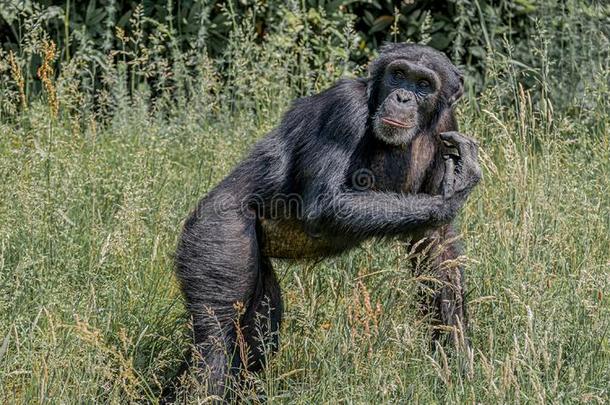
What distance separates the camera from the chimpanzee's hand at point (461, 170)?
15.0 ft

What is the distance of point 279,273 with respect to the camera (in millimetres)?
5445

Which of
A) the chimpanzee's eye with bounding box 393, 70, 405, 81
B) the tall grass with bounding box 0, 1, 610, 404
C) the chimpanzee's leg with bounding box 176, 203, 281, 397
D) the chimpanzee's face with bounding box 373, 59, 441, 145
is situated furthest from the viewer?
the chimpanzee's eye with bounding box 393, 70, 405, 81

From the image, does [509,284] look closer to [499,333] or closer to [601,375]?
[499,333]

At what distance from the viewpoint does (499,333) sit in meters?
4.71

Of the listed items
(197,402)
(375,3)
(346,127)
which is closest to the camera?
(197,402)

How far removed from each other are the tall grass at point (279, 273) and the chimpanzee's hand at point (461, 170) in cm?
35

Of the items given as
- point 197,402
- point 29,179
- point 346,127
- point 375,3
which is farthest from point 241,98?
point 197,402

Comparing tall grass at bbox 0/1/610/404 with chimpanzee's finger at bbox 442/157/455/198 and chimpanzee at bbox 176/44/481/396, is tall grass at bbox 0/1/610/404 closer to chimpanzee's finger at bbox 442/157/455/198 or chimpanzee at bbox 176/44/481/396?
chimpanzee at bbox 176/44/481/396

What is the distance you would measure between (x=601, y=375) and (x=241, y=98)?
12.2 feet

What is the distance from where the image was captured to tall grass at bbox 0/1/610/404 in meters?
4.01

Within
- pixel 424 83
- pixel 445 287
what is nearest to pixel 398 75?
pixel 424 83

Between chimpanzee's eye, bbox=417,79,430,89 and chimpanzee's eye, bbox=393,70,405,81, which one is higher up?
chimpanzee's eye, bbox=393,70,405,81

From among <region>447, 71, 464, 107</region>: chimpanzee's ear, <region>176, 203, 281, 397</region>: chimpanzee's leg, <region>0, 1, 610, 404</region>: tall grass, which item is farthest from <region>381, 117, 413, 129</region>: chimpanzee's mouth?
<region>176, 203, 281, 397</region>: chimpanzee's leg

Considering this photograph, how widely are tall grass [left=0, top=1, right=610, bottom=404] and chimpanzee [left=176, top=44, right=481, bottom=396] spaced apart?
18cm
